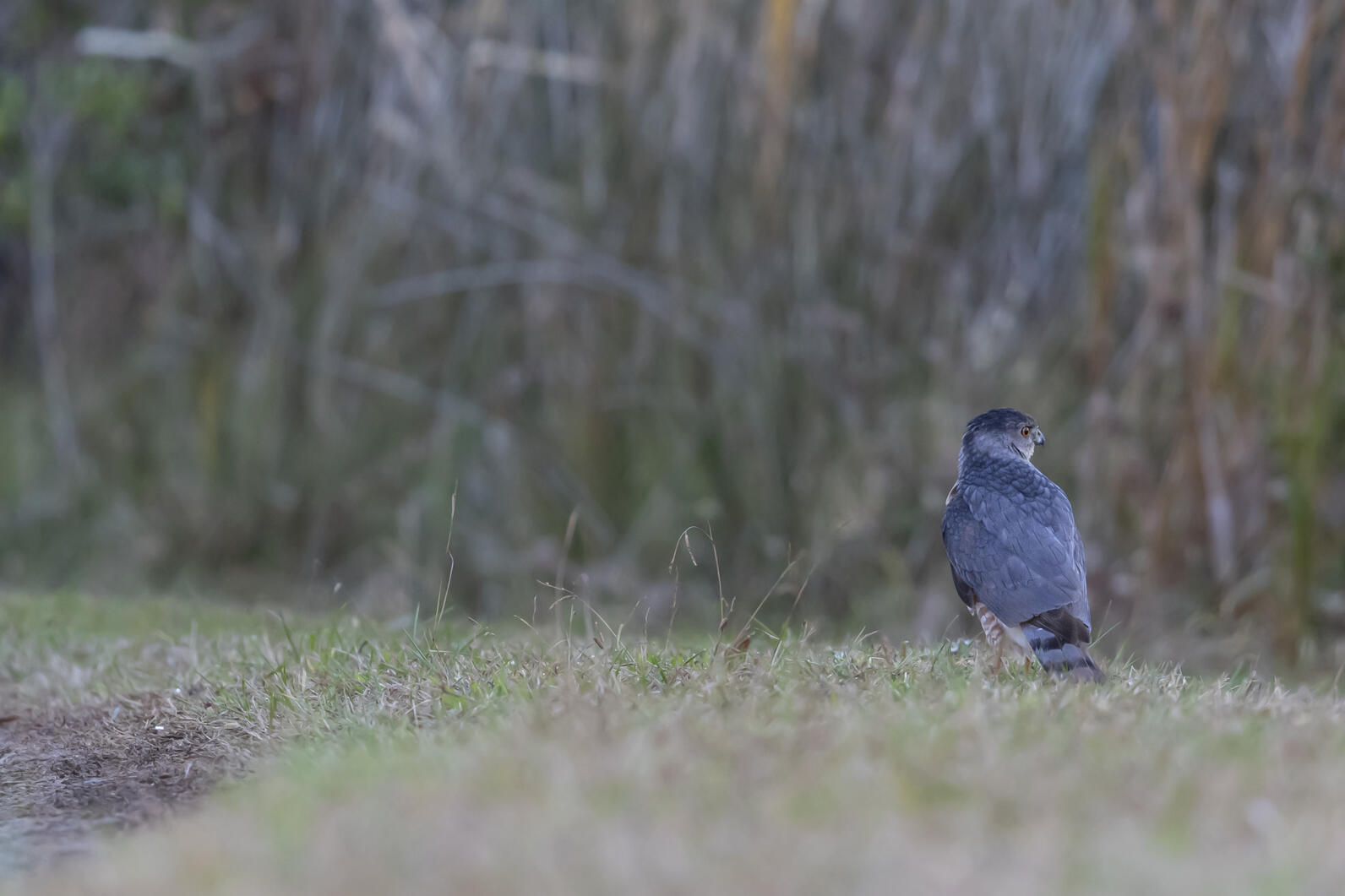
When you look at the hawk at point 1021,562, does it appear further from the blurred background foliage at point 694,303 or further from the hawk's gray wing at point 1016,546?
the blurred background foliage at point 694,303

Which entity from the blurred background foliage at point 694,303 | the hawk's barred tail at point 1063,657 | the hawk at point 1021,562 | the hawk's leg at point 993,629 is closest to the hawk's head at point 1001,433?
the hawk at point 1021,562

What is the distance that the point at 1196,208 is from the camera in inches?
207

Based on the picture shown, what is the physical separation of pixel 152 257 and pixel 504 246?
2131 mm

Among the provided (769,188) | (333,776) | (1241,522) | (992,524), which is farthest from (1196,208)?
(333,776)

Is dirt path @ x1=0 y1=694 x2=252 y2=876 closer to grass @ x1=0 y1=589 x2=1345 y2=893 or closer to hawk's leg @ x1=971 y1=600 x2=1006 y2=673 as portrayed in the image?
grass @ x1=0 y1=589 x2=1345 y2=893

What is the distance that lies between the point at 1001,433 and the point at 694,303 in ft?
7.31

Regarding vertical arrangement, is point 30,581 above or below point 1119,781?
below

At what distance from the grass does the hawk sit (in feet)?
0.38

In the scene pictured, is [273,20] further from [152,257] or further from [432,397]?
[432,397]

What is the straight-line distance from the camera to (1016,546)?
3.34 meters

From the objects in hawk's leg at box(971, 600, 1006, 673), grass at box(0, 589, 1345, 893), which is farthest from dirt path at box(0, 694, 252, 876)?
hawk's leg at box(971, 600, 1006, 673)

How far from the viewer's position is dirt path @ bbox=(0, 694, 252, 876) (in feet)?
8.60

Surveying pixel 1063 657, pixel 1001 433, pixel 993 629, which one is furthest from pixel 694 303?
pixel 1063 657

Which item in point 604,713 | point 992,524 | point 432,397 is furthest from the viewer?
point 432,397
